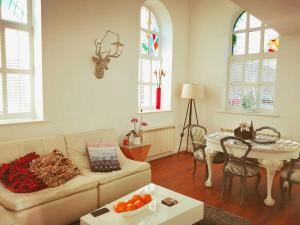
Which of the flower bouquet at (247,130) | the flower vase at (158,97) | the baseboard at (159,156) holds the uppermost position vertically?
the flower vase at (158,97)

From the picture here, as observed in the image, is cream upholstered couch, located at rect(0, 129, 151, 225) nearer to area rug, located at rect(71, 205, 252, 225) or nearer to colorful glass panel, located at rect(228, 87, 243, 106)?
area rug, located at rect(71, 205, 252, 225)

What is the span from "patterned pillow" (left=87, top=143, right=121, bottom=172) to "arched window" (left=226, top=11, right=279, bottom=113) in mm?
3004

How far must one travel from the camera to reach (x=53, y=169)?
2623 mm

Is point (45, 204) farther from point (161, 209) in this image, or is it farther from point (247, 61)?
point (247, 61)

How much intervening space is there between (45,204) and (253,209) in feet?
7.77

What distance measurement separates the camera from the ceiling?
9.31 feet

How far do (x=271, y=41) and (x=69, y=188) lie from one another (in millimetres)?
4295

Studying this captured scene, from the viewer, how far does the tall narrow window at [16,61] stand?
3.12 meters

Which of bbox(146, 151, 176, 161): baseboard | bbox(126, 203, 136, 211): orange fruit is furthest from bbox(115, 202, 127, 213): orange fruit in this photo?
bbox(146, 151, 176, 161): baseboard

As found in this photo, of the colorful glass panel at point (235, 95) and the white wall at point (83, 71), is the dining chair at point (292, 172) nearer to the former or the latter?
the colorful glass panel at point (235, 95)

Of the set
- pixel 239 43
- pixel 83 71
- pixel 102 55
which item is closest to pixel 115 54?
pixel 102 55

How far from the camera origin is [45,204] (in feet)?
7.64

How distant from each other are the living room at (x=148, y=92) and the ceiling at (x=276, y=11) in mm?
21

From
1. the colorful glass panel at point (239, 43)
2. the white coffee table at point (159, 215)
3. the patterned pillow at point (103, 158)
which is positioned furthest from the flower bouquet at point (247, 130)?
the colorful glass panel at point (239, 43)
